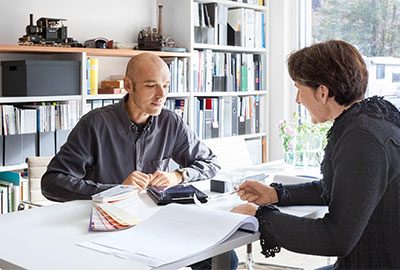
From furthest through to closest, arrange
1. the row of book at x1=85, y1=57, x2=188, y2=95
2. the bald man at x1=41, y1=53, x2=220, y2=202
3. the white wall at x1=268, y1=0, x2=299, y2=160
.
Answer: the white wall at x1=268, y1=0, x2=299, y2=160, the row of book at x1=85, y1=57, x2=188, y2=95, the bald man at x1=41, y1=53, x2=220, y2=202

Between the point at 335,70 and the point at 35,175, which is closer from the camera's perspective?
the point at 335,70

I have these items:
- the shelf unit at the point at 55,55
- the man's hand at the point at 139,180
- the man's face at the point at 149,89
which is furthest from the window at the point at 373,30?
the man's hand at the point at 139,180

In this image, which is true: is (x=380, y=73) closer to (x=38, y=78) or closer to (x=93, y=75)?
(x=93, y=75)

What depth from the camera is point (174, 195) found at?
81.0 inches

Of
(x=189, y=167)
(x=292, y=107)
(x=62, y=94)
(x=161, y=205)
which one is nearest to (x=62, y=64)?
(x=62, y=94)

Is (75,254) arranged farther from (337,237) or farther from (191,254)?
(337,237)

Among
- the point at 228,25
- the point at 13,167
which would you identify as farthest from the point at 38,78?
the point at 228,25

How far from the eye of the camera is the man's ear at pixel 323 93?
1.70 metres

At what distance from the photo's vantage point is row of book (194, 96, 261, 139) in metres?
4.72

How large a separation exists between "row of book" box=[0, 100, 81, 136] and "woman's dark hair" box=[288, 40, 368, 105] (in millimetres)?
2259

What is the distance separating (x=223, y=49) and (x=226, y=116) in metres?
0.56

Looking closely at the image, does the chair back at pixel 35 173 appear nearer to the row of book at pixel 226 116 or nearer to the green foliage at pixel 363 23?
the row of book at pixel 226 116

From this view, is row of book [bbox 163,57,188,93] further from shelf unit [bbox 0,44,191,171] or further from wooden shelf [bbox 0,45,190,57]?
shelf unit [bbox 0,44,191,171]

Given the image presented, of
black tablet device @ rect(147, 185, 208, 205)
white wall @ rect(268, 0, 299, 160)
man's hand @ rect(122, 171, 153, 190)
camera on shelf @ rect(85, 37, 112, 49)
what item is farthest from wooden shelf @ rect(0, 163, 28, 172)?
white wall @ rect(268, 0, 299, 160)
